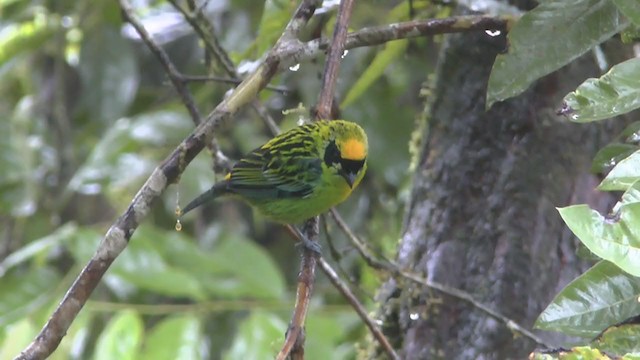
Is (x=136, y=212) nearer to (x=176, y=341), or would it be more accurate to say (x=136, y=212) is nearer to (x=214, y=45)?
(x=214, y=45)

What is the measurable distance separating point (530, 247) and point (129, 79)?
6.56 feet

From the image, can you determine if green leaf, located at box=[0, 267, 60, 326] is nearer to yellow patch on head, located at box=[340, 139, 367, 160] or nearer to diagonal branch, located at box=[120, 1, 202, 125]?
diagonal branch, located at box=[120, 1, 202, 125]

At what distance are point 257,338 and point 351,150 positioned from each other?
0.69 meters

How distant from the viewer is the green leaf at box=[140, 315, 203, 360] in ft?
8.07

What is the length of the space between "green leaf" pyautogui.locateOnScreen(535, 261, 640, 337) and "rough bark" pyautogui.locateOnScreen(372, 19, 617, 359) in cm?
51

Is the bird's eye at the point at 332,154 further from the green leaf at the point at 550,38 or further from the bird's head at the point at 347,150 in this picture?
the green leaf at the point at 550,38

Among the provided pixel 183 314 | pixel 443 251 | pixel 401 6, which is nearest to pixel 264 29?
pixel 401 6

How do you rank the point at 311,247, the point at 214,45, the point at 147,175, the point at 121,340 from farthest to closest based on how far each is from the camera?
1. the point at 147,175
2. the point at 121,340
3. the point at 214,45
4. the point at 311,247

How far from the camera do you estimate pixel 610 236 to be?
1121 mm

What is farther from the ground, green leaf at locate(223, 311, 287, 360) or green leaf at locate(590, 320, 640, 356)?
green leaf at locate(590, 320, 640, 356)

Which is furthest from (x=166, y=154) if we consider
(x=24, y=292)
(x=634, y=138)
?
(x=634, y=138)

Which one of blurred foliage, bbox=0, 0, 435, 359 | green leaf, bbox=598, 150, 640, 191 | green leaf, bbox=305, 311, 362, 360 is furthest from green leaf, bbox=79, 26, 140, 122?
green leaf, bbox=598, 150, 640, 191

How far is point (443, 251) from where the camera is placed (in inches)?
80.0

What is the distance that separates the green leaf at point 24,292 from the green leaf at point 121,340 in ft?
1.21
